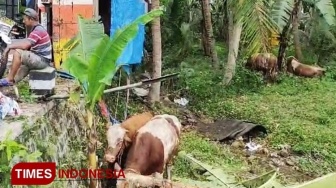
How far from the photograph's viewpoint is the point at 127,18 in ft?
32.7

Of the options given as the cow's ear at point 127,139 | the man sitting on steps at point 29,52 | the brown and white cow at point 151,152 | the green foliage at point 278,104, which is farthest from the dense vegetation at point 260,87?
the man sitting on steps at point 29,52

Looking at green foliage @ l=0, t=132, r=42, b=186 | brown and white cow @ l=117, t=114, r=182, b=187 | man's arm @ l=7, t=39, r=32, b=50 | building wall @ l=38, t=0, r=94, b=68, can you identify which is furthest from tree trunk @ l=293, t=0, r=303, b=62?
green foliage @ l=0, t=132, r=42, b=186

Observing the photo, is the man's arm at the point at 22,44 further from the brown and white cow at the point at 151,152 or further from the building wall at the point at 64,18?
the building wall at the point at 64,18

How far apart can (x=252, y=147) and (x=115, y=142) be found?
14.2 ft

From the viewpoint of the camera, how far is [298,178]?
29.5ft

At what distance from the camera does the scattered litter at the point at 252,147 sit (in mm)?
9984

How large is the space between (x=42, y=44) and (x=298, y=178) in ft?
14.5

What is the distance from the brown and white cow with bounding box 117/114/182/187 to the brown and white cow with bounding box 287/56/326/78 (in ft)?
23.0

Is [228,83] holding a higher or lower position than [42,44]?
lower

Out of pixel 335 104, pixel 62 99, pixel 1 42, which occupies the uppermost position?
pixel 1 42

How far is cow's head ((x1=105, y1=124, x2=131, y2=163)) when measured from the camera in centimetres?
618

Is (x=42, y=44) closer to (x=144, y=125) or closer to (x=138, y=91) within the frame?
(x=144, y=125)

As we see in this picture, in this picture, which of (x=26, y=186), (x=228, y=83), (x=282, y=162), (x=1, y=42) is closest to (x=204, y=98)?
(x=228, y=83)

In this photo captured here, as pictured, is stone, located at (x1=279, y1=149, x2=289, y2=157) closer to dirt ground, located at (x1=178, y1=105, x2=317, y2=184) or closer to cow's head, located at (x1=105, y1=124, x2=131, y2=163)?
dirt ground, located at (x1=178, y1=105, x2=317, y2=184)
